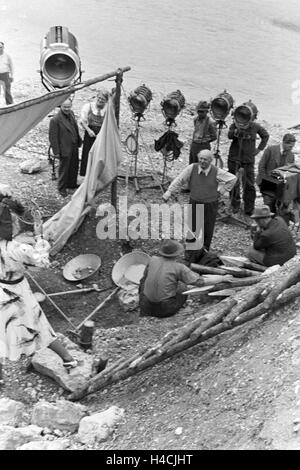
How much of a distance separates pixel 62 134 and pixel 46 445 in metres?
4.22

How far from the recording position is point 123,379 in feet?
13.9

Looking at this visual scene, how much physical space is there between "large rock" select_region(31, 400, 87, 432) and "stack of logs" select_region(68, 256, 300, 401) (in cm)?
37

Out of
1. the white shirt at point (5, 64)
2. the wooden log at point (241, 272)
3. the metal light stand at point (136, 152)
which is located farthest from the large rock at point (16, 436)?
the white shirt at point (5, 64)

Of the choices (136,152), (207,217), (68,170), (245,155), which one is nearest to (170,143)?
(136,152)

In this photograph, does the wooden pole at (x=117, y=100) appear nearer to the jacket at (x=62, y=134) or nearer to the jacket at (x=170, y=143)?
the jacket at (x=62, y=134)

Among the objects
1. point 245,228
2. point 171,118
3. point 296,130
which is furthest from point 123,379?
point 296,130

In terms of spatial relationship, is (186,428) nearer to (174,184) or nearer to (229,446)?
(229,446)

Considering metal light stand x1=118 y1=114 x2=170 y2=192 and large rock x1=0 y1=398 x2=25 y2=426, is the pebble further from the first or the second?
metal light stand x1=118 y1=114 x2=170 y2=192

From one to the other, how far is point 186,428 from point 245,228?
3.80 m

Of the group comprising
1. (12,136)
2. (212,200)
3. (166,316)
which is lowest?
(166,316)

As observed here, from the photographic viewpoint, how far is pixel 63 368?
4500 millimetres

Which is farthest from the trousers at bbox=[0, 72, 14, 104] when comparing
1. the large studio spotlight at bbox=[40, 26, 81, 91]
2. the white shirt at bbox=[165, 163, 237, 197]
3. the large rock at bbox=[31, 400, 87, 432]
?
the large rock at bbox=[31, 400, 87, 432]

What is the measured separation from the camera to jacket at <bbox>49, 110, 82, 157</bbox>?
712 cm

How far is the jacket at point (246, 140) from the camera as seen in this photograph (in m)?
7.13
